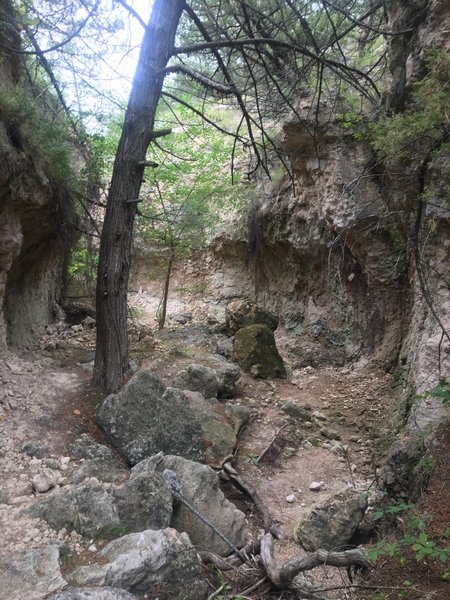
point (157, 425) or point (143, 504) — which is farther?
point (157, 425)

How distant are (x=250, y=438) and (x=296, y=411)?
3.15 feet

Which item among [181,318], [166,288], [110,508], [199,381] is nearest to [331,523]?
[110,508]

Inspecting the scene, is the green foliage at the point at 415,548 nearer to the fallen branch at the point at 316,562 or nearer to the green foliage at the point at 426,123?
the fallen branch at the point at 316,562

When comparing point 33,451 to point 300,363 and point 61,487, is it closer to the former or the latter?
point 61,487

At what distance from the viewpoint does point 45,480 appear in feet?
11.4

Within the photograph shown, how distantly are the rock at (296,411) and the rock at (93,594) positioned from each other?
413 cm

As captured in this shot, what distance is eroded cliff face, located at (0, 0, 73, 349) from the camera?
15.6 ft

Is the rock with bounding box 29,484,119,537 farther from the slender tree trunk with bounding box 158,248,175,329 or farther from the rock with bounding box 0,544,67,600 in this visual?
the slender tree trunk with bounding box 158,248,175,329

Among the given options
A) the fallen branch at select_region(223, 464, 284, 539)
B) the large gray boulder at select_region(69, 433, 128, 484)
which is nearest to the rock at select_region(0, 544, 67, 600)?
the large gray boulder at select_region(69, 433, 128, 484)

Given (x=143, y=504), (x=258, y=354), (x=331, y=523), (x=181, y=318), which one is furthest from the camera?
(x=181, y=318)

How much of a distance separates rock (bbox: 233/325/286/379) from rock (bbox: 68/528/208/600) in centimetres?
480

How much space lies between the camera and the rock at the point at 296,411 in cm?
615

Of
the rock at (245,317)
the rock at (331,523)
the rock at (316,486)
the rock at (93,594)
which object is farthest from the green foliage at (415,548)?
the rock at (245,317)

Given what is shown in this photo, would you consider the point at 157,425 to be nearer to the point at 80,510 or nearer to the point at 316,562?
the point at 80,510
